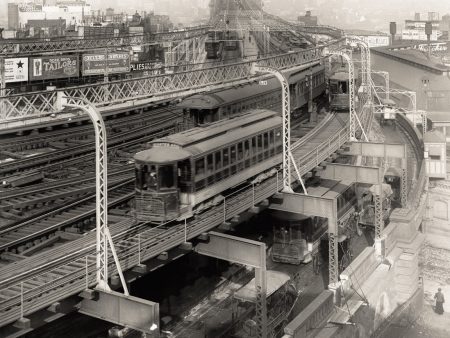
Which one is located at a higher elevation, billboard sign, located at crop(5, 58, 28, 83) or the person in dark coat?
billboard sign, located at crop(5, 58, 28, 83)

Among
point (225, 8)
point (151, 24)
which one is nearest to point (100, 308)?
point (225, 8)

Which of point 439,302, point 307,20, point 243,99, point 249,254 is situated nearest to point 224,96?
point 243,99

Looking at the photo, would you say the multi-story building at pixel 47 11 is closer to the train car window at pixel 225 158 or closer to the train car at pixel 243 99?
the train car at pixel 243 99

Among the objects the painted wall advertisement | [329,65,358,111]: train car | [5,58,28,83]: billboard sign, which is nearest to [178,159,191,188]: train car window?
[5,58,28,83]: billboard sign

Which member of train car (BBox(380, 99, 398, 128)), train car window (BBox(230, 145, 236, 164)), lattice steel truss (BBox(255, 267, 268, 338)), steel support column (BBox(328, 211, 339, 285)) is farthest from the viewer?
train car (BBox(380, 99, 398, 128))

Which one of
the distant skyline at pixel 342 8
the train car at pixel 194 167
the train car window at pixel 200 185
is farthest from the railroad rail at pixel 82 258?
the distant skyline at pixel 342 8

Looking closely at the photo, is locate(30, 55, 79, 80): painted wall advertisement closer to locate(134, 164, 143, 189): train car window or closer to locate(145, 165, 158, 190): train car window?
locate(134, 164, 143, 189): train car window

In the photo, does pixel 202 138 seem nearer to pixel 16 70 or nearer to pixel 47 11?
pixel 16 70
